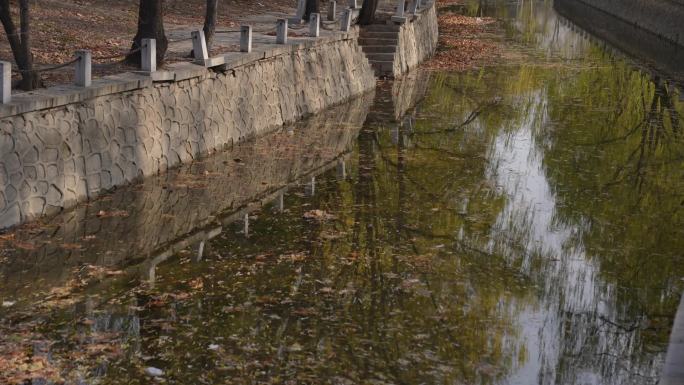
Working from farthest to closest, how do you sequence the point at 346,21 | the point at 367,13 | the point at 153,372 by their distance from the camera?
the point at 367,13
the point at 346,21
the point at 153,372

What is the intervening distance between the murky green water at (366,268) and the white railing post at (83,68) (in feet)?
5.65

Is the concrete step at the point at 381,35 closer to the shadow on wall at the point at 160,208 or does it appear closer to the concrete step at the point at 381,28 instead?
the concrete step at the point at 381,28

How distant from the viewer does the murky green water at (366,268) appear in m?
9.57

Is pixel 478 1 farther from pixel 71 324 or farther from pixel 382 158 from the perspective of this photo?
pixel 71 324

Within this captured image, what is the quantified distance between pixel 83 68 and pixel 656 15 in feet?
121

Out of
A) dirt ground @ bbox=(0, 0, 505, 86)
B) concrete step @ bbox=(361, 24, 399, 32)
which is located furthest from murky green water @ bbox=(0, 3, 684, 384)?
concrete step @ bbox=(361, 24, 399, 32)

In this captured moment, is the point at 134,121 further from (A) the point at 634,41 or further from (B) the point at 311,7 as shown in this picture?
(A) the point at 634,41

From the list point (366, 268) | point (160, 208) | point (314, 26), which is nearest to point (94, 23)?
point (314, 26)

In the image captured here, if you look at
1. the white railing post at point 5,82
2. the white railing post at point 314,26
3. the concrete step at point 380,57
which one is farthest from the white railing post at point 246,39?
the concrete step at point 380,57

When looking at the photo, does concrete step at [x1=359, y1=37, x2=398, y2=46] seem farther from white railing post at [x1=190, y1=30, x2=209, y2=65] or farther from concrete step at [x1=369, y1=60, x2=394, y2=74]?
white railing post at [x1=190, y1=30, x2=209, y2=65]

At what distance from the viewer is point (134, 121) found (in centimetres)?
1552

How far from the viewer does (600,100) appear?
86.6ft

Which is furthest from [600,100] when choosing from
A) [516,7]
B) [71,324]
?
[516,7]

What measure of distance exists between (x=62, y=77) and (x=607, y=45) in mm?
29240
